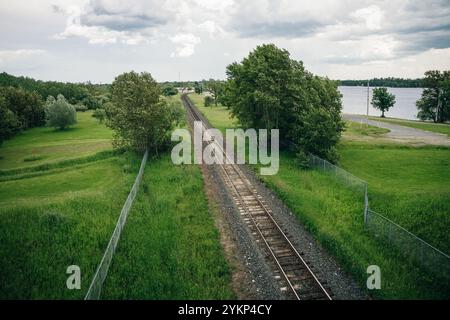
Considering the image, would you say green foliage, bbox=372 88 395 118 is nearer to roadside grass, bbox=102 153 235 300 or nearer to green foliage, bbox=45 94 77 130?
green foliage, bbox=45 94 77 130

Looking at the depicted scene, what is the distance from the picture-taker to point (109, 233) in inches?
914

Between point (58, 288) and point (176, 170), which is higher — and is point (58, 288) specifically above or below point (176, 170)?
below

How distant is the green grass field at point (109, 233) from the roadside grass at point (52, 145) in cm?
701

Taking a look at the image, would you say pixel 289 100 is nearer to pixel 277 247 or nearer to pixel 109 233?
pixel 277 247

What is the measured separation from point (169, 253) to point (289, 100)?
29363mm

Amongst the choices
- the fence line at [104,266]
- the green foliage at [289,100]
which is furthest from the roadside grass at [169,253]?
the green foliage at [289,100]

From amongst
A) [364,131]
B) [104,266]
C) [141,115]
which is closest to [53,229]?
[104,266]

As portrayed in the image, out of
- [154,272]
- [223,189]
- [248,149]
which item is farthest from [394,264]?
[248,149]

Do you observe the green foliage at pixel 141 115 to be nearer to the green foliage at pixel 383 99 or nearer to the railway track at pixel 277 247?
the railway track at pixel 277 247

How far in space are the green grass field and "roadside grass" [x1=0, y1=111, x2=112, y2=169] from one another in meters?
7.01

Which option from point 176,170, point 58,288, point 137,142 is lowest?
point 58,288

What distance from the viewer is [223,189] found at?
106ft

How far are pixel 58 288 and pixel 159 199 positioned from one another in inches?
490

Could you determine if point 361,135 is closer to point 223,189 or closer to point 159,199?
point 223,189
